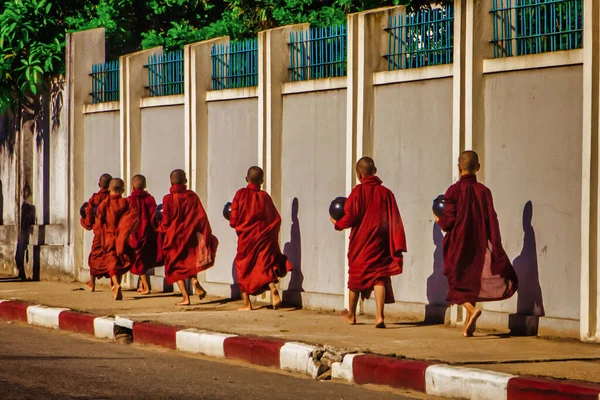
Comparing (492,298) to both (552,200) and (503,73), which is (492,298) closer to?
(552,200)

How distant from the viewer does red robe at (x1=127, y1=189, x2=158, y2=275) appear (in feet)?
52.5

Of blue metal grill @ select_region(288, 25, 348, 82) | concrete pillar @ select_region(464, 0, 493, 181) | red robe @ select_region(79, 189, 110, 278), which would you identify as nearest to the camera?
concrete pillar @ select_region(464, 0, 493, 181)

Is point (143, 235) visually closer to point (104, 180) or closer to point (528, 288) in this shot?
point (104, 180)

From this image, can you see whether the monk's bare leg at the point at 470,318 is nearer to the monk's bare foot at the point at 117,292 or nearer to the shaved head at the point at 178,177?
the shaved head at the point at 178,177

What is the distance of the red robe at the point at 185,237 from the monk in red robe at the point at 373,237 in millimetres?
3146

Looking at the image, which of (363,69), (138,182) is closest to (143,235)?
(138,182)

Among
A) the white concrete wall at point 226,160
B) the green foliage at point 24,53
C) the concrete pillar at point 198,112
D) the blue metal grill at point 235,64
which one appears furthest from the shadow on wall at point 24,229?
the blue metal grill at point 235,64

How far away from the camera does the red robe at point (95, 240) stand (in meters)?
16.4

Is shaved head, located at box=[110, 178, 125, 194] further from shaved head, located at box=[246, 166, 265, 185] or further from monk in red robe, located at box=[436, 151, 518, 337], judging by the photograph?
monk in red robe, located at box=[436, 151, 518, 337]

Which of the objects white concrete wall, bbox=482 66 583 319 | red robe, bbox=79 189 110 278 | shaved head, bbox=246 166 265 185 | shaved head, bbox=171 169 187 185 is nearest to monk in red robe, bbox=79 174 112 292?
red robe, bbox=79 189 110 278

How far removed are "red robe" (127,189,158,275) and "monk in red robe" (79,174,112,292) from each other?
550mm

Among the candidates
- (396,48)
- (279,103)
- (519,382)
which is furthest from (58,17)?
(519,382)

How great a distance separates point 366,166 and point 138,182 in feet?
15.8

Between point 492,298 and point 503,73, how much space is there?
209 centimetres
